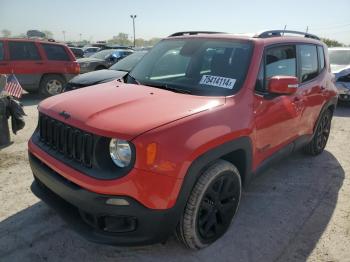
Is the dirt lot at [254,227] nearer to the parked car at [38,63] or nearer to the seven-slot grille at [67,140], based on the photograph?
the seven-slot grille at [67,140]

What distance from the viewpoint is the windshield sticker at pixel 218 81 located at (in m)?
3.15

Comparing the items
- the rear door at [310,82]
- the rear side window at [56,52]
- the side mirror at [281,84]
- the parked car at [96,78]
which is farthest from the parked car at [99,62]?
the side mirror at [281,84]

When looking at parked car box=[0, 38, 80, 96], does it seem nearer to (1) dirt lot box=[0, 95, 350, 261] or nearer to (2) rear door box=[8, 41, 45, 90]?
(2) rear door box=[8, 41, 45, 90]

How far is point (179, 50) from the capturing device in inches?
153

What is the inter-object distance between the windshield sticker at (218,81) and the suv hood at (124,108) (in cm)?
22

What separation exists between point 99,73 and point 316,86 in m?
4.81

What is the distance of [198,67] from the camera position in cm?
349

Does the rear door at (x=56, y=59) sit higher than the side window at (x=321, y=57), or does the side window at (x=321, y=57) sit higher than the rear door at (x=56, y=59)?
the side window at (x=321, y=57)

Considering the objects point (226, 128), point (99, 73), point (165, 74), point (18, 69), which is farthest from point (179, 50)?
point (18, 69)

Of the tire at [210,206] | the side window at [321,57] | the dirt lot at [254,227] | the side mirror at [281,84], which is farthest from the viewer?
the side window at [321,57]

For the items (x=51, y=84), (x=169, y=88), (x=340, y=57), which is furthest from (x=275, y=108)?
(x=51, y=84)

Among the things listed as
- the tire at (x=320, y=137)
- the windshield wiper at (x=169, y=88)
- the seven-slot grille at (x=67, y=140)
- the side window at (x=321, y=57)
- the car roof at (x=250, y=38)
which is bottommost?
the tire at (x=320, y=137)

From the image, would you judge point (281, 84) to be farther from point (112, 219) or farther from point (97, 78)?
point (97, 78)

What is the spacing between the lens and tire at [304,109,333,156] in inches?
200
